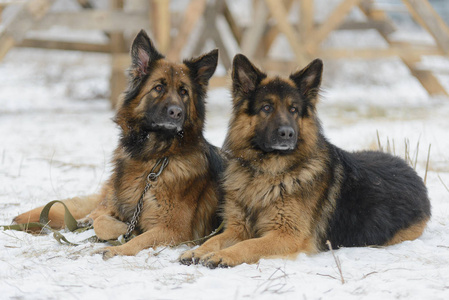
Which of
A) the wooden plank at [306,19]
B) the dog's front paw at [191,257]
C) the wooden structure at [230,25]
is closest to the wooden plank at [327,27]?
the wooden structure at [230,25]

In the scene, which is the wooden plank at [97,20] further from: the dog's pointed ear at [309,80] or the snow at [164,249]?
the dog's pointed ear at [309,80]

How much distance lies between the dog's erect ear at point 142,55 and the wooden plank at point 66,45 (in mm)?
8215

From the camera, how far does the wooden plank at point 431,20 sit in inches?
431

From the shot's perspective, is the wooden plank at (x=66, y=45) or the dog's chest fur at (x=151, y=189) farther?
the wooden plank at (x=66, y=45)

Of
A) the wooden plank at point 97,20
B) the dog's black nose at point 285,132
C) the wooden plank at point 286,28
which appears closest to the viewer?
the dog's black nose at point 285,132

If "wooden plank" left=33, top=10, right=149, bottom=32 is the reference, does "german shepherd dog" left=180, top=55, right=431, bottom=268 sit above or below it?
below

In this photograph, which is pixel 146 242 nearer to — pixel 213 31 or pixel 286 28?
pixel 286 28

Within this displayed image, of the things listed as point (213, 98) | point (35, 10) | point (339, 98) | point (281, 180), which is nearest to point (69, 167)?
point (281, 180)

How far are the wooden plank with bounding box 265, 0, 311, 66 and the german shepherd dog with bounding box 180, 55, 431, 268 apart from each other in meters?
6.74

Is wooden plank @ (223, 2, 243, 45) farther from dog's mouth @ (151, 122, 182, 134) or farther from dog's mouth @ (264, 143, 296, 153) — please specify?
dog's mouth @ (264, 143, 296, 153)

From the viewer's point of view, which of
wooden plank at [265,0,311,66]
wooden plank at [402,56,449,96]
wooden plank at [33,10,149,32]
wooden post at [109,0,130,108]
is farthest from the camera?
wooden plank at [402,56,449,96]

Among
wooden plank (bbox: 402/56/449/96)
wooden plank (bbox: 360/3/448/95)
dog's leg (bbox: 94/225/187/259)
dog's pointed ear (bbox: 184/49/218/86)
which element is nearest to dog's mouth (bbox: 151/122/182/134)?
dog's pointed ear (bbox: 184/49/218/86)

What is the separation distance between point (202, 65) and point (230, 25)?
8.55 meters

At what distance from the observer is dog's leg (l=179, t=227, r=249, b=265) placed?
3393mm
